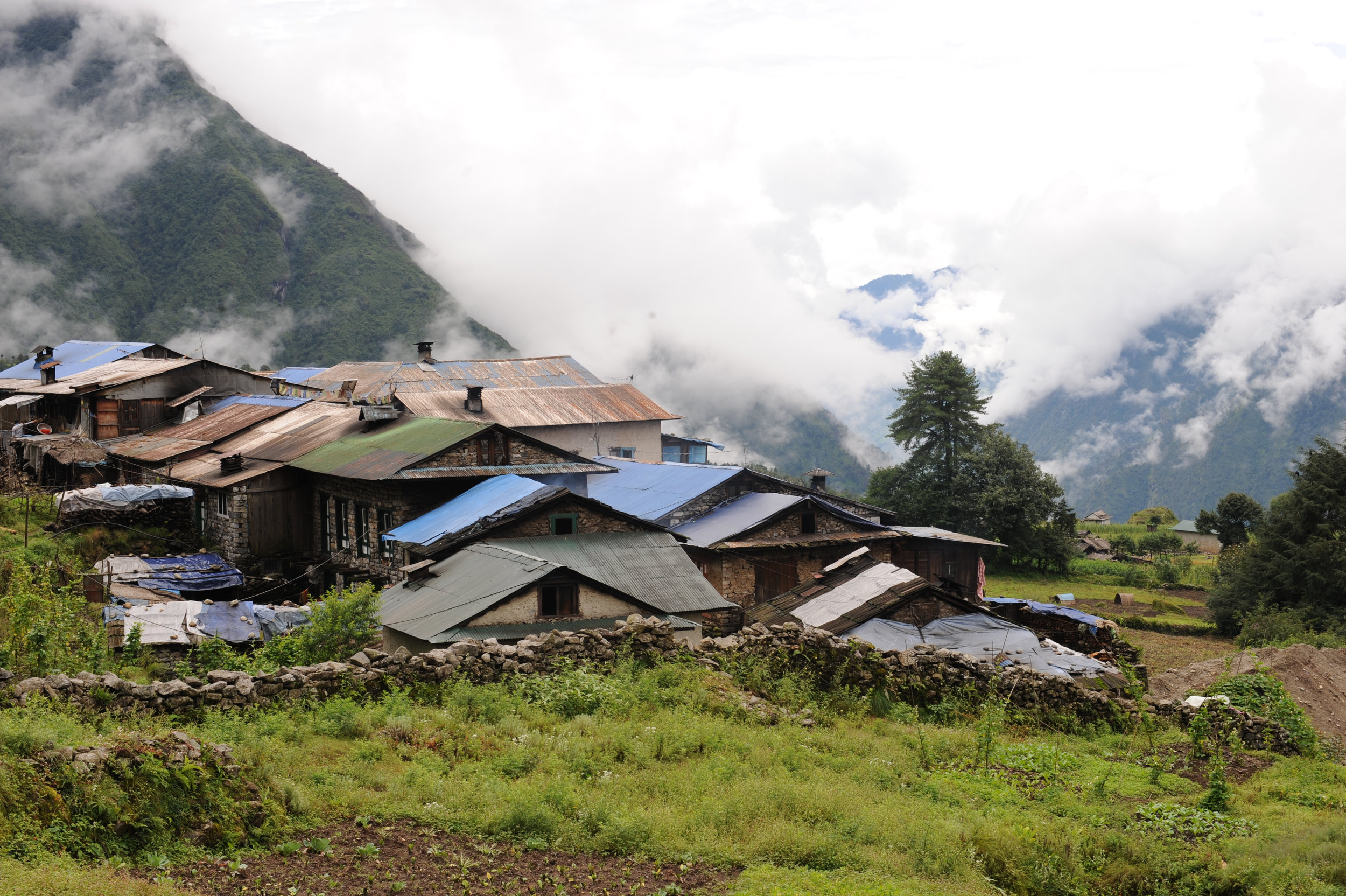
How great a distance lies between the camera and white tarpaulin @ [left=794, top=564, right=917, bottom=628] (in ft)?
70.9

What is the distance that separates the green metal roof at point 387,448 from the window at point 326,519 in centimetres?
120

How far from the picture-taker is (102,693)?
1145 cm

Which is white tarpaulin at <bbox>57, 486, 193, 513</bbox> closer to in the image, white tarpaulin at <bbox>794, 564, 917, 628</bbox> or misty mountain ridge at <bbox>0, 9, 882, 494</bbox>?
white tarpaulin at <bbox>794, 564, 917, 628</bbox>

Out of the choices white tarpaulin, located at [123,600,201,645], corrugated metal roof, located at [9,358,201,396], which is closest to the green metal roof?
white tarpaulin, located at [123,600,201,645]

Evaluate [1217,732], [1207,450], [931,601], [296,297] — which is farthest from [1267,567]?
[1207,450]

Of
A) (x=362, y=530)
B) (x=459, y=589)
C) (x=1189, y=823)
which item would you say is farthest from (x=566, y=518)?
(x=1189, y=823)

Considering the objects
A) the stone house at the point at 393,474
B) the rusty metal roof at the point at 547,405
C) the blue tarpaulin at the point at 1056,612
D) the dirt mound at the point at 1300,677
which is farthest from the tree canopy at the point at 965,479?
the stone house at the point at 393,474

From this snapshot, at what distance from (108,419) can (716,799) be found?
132ft

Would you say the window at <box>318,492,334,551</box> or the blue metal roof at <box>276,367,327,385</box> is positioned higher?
the blue metal roof at <box>276,367,327,385</box>

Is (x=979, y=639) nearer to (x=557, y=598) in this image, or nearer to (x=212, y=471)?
(x=557, y=598)

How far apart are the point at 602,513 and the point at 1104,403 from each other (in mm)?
148824

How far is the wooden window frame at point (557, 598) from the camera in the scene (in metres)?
17.9

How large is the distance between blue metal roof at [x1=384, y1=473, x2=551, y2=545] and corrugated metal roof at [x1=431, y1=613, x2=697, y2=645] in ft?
16.5

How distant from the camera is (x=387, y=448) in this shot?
92.8 ft
